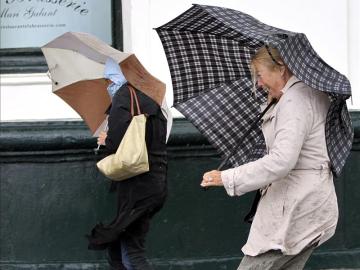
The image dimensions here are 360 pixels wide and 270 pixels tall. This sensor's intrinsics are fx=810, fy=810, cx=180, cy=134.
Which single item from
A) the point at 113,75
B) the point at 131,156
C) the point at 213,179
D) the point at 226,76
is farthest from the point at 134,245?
the point at 213,179

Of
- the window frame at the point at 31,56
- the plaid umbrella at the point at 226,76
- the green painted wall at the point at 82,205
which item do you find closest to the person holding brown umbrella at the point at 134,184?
the plaid umbrella at the point at 226,76

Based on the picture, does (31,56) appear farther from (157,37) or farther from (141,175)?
(141,175)

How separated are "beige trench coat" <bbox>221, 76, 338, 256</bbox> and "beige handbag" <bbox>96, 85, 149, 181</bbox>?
3.98 ft

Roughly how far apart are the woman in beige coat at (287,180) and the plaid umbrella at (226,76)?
9cm

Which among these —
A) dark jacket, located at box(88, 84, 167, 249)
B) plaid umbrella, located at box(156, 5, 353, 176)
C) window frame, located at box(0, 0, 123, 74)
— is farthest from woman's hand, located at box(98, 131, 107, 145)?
window frame, located at box(0, 0, 123, 74)

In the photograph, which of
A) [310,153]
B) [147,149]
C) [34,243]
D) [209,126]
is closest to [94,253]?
[34,243]

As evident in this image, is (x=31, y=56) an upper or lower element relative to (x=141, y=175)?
upper

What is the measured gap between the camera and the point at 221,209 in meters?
5.97

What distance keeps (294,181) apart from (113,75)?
171 cm

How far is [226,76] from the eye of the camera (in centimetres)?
387

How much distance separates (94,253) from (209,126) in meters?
2.52

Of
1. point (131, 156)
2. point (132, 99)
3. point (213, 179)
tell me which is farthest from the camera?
point (132, 99)

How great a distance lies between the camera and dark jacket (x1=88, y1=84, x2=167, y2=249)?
4.68 metres

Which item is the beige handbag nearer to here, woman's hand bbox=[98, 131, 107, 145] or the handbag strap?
the handbag strap
